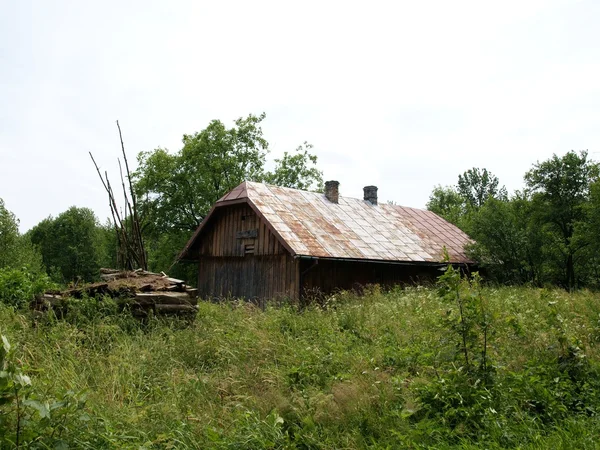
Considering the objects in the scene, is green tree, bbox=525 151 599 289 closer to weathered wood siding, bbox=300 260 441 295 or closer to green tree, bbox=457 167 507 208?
weathered wood siding, bbox=300 260 441 295

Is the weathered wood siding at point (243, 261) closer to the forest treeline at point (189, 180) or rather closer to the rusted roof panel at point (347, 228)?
the rusted roof panel at point (347, 228)

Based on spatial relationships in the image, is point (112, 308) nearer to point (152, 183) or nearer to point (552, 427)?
point (552, 427)

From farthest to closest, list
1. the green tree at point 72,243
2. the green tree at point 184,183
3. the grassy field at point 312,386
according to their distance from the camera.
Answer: the green tree at point 72,243 → the green tree at point 184,183 → the grassy field at point 312,386

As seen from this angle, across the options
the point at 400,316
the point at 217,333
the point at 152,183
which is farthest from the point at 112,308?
the point at 152,183

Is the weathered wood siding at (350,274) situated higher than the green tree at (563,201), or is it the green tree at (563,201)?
the green tree at (563,201)

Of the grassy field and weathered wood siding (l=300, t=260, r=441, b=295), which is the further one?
weathered wood siding (l=300, t=260, r=441, b=295)

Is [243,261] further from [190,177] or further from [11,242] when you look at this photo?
[11,242]

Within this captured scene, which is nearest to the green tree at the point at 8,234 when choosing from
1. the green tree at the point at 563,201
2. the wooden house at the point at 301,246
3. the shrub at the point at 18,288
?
the wooden house at the point at 301,246

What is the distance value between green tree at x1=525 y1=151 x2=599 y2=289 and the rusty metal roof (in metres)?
3.25

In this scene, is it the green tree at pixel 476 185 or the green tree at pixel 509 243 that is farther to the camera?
the green tree at pixel 476 185

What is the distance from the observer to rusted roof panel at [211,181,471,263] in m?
14.3

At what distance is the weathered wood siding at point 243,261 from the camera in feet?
47.9

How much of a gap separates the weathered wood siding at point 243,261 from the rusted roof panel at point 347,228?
74cm

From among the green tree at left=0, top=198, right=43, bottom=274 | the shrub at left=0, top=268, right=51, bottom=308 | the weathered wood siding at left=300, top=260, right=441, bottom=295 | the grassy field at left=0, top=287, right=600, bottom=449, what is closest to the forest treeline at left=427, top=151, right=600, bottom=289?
the weathered wood siding at left=300, top=260, right=441, bottom=295
